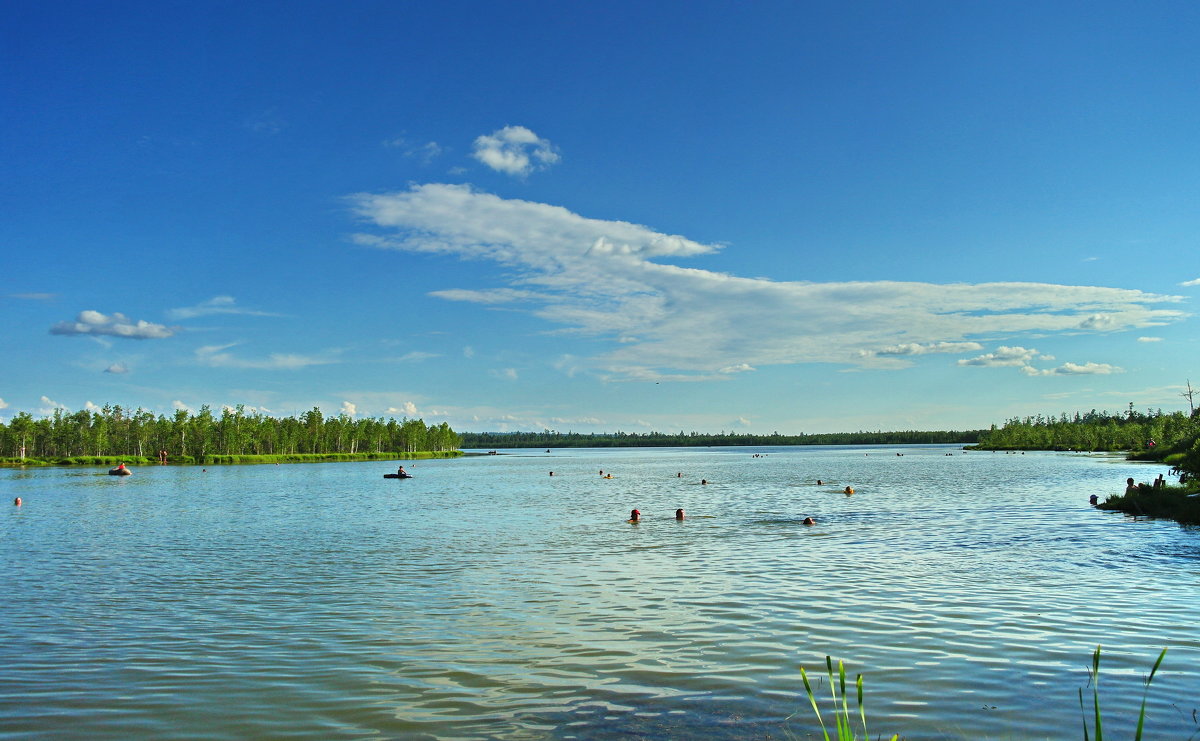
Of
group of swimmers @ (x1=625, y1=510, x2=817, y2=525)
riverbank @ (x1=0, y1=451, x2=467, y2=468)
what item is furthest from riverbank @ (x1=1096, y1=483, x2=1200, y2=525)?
riverbank @ (x1=0, y1=451, x2=467, y2=468)

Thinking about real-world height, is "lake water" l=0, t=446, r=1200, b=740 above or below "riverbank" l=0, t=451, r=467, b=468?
above

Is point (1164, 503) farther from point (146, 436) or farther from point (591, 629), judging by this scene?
point (146, 436)

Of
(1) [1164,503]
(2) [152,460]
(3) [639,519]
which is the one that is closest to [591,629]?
(3) [639,519]

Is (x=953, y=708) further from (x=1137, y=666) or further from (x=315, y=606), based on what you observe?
(x=315, y=606)

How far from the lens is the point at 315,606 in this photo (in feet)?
60.0

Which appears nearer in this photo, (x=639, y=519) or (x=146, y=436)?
(x=639, y=519)

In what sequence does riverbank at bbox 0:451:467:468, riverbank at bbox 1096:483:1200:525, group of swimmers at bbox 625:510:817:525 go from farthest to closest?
riverbank at bbox 0:451:467:468, group of swimmers at bbox 625:510:817:525, riverbank at bbox 1096:483:1200:525

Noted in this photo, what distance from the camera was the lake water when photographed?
10.5 metres

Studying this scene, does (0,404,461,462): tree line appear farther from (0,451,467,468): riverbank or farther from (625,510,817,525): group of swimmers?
(625,510,817,525): group of swimmers

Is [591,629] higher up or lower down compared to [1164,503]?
lower down

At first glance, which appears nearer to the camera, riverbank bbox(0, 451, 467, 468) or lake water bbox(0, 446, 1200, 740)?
lake water bbox(0, 446, 1200, 740)

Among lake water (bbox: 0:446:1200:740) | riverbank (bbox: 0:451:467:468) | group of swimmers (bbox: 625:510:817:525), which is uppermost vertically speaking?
lake water (bbox: 0:446:1200:740)

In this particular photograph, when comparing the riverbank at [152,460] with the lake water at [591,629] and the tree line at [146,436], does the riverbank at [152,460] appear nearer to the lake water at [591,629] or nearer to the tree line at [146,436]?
the tree line at [146,436]

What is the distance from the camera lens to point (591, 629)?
608 inches
